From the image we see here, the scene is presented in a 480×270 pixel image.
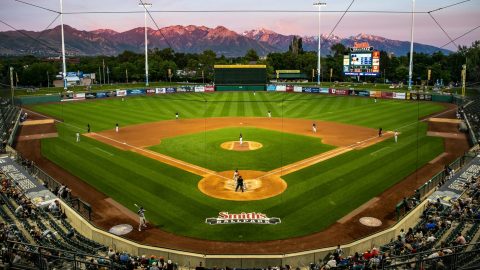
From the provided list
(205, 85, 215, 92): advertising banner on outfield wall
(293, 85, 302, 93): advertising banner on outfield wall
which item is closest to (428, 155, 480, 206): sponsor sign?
(293, 85, 302, 93): advertising banner on outfield wall

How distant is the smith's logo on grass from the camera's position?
19984 millimetres

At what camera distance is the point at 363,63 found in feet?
276

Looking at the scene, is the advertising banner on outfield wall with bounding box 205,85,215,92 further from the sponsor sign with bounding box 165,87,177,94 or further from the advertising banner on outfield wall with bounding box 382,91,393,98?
the advertising banner on outfield wall with bounding box 382,91,393,98

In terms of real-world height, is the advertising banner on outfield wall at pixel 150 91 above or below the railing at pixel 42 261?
above

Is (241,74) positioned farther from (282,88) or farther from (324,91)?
(324,91)

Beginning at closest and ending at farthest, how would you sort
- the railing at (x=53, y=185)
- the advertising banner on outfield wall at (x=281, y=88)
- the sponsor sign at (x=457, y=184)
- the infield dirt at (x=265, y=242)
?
the infield dirt at (x=265, y=242), the sponsor sign at (x=457, y=184), the railing at (x=53, y=185), the advertising banner on outfield wall at (x=281, y=88)

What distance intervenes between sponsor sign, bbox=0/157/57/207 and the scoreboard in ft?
239

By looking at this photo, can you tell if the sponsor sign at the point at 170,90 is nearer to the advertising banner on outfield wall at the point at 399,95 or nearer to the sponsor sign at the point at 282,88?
the sponsor sign at the point at 282,88

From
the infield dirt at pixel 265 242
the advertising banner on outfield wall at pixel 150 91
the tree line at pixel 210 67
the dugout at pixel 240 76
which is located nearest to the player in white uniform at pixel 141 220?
the infield dirt at pixel 265 242

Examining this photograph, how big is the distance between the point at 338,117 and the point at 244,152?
2387cm

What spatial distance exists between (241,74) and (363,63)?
27.3 m

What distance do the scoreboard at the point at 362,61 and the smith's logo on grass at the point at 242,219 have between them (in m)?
70.4

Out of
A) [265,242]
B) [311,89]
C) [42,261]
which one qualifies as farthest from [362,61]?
[42,261]

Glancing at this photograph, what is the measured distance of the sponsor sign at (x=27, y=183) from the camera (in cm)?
2108
